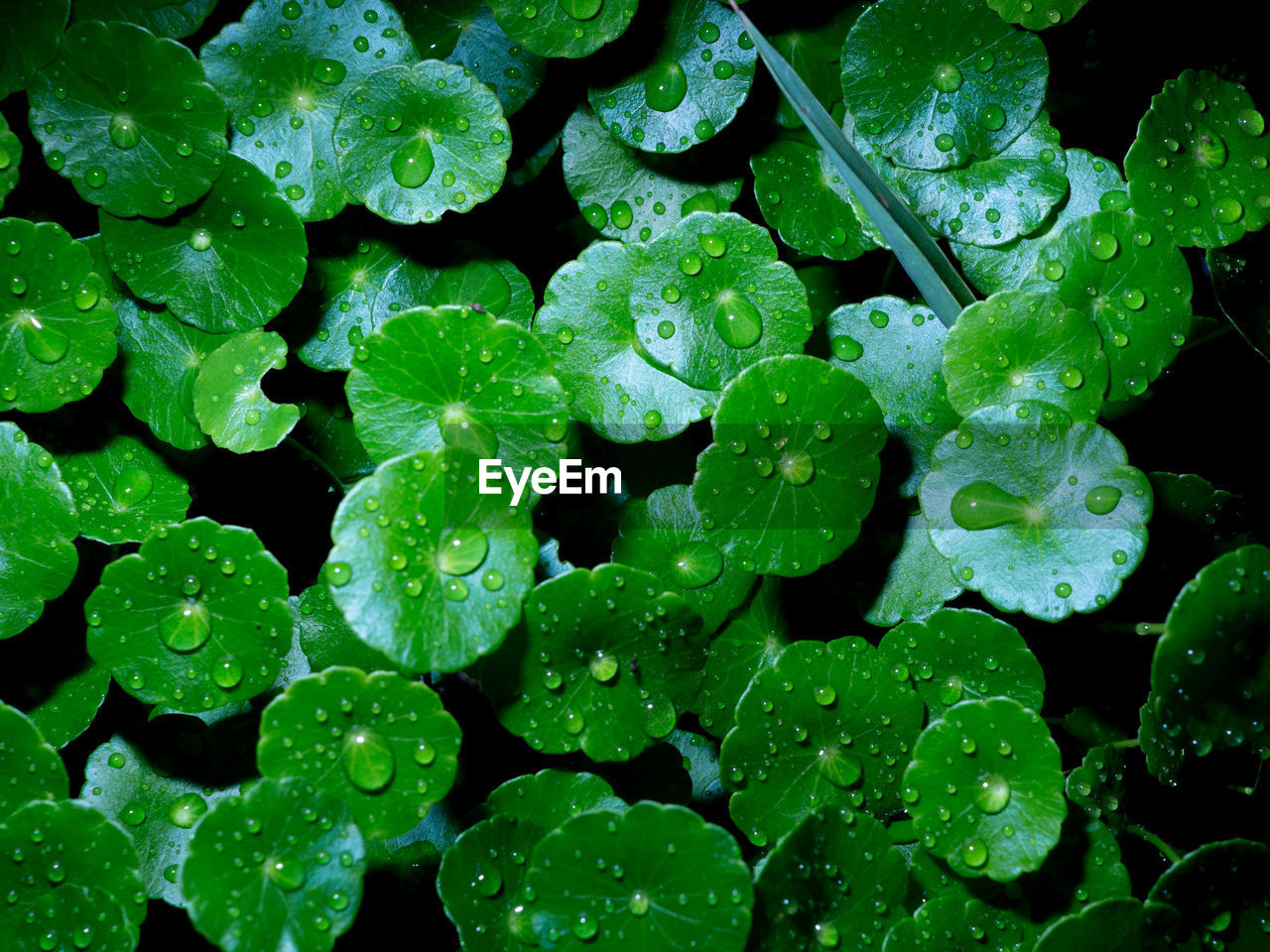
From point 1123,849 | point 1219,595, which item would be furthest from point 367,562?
point 1123,849

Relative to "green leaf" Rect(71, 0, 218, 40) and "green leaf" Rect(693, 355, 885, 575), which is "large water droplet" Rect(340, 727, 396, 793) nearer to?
"green leaf" Rect(693, 355, 885, 575)

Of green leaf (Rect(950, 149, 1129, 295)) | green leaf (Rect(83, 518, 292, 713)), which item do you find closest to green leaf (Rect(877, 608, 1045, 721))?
green leaf (Rect(950, 149, 1129, 295))

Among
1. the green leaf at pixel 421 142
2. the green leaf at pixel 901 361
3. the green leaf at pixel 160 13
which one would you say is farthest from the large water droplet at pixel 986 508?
the green leaf at pixel 160 13

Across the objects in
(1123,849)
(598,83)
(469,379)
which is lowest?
(1123,849)

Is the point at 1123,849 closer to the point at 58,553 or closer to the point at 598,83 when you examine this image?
the point at 598,83

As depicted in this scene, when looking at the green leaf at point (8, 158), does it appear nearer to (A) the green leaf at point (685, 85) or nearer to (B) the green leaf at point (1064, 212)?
(A) the green leaf at point (685, 85)

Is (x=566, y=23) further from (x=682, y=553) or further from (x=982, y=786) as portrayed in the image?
(x=982, y=786)
